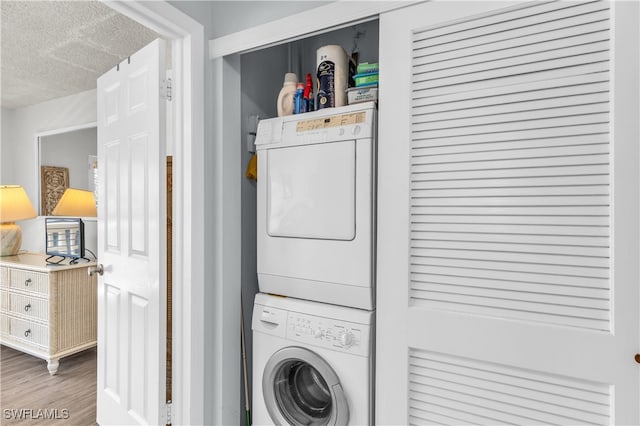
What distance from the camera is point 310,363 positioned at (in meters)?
1.56

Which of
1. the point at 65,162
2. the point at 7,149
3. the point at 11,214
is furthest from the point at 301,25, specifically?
the point at 7,149

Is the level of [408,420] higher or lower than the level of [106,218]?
lower

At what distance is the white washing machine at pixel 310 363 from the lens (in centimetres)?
149

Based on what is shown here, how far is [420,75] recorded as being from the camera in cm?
137

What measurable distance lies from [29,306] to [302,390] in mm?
2572

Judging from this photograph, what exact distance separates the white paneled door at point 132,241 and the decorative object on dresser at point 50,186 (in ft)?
7.17

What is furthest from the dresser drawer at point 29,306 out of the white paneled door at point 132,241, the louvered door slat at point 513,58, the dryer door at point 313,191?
the louvered door slat at point 513,58

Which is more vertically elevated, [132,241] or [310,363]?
[132,241]

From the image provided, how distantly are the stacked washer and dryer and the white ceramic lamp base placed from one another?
294 centimetres

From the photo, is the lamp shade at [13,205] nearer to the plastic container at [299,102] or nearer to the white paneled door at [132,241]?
the white paneled door at [132,241]

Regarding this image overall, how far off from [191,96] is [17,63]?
7.61ft

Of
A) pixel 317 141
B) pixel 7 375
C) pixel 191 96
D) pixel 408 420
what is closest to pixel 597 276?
pixel 408 420

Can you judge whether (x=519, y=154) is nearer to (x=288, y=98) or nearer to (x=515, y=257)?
(x=515, y=257)
